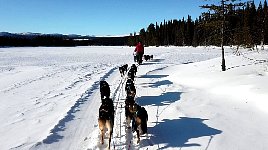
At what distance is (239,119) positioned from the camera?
26.0ft

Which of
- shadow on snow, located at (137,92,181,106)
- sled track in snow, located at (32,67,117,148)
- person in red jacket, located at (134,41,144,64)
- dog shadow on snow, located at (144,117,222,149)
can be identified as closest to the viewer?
dog shadow on snow, located at (144,117,222,149)

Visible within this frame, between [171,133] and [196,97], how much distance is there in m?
3.74

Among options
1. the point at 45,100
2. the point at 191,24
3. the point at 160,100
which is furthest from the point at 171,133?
the point at 191,24

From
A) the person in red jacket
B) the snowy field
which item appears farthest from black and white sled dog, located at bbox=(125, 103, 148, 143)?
the person in red jacket

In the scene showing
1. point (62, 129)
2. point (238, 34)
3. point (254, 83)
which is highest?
point (238, 34)

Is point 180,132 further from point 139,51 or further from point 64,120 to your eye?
point 139,51

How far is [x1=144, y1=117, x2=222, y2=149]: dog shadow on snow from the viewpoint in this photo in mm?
6529

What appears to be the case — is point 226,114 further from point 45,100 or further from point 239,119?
point 45,100

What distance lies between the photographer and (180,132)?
714cm

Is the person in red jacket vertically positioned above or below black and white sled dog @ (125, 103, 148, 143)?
above

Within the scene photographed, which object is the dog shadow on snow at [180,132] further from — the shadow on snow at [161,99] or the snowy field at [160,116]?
the shadow on snow at [161,99]

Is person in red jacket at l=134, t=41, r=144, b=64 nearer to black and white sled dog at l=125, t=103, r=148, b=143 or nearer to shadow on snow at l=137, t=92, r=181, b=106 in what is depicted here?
shadow on snow at l=137, t=92, r=181, b=106

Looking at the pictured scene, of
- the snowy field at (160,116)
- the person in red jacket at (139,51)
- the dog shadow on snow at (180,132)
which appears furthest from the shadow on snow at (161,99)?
the person in red jacket at (139,51)

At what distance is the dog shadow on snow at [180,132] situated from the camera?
6.53m
